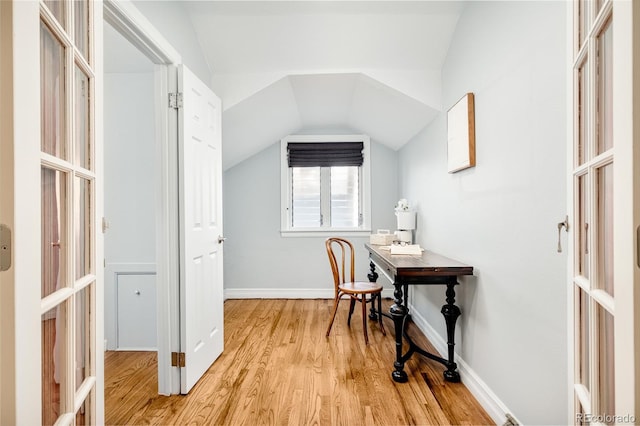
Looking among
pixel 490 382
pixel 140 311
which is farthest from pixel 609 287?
pixel 140 311

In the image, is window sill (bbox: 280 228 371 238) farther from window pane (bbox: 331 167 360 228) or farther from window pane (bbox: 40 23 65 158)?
window pane (bbox: 40 23 65 158)

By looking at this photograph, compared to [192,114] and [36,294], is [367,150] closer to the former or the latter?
[192,114]

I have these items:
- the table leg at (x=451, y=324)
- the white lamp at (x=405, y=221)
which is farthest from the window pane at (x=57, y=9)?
the white lamp at (x=405, y=221)

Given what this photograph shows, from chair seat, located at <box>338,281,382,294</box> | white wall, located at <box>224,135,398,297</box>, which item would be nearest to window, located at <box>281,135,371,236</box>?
white wall, located at <box>224,135,398,297</box>

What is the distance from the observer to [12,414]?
572 mm

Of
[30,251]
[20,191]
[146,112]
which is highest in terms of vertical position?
[146,112]

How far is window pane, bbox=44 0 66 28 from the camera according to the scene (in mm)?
772

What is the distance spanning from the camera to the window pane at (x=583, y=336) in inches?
32.1

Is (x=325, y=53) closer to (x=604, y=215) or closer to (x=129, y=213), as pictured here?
(x=129, y=213)

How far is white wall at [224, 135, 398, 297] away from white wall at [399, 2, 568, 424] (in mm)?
1936

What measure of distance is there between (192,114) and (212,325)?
149 cm

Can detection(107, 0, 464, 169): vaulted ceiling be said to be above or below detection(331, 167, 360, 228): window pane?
above

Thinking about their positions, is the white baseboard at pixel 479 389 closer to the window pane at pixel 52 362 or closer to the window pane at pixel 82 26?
the window pane at pixel 52 362

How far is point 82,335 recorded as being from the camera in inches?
37.2
